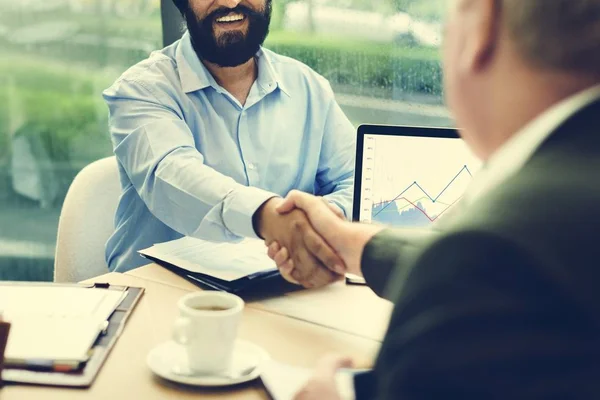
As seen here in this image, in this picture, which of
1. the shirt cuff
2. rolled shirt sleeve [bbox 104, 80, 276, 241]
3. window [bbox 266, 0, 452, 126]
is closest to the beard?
rolled shirt sleeve [bbox 104, 80, 276, 241]

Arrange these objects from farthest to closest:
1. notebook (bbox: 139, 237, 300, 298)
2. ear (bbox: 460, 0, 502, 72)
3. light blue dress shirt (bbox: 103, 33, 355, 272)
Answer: light blue dress shirt (bbox: 103, 33, 355, 272) → notebook (bbox: 139, 237, 300, 298) → ear (bbox: 460, 0, 502, 72)

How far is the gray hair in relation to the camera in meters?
0.47

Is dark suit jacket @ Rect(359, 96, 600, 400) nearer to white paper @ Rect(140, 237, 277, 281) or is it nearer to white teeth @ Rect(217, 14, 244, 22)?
white paper @ Rect(140, 237, 277, 281)

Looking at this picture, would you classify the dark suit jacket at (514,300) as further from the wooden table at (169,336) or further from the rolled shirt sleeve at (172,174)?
the rolled shirt sleeve at (172,174)

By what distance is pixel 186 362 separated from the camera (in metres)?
0.96

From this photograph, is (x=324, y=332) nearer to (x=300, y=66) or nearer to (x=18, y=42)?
(x=300, y=66)

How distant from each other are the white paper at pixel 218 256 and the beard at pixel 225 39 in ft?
1.92

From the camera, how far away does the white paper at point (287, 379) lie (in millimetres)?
872

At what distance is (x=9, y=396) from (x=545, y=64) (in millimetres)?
740

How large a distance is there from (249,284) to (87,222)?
1.98 ft

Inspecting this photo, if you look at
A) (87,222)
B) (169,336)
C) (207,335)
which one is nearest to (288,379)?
(207,335)

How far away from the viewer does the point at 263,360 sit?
0.98 m

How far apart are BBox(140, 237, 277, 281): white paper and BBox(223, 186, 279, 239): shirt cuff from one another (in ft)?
0.14

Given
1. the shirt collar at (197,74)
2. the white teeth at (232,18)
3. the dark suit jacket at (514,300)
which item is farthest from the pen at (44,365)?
the white teeth at (232,18)
